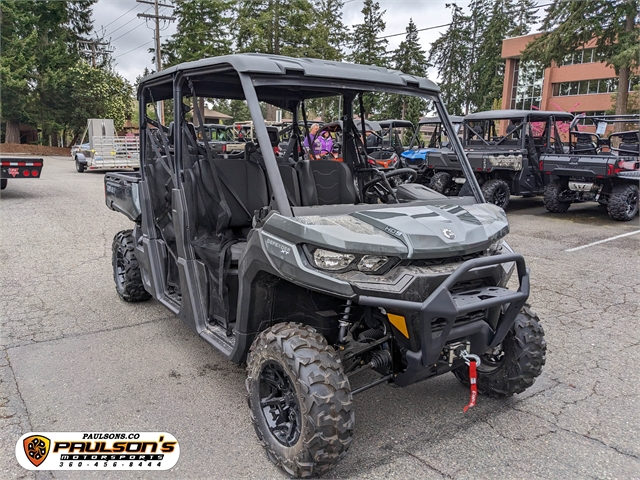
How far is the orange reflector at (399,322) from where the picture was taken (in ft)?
8.28

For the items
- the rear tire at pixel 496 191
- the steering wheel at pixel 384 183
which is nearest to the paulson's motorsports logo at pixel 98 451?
the steering wheel at pixel 384 183

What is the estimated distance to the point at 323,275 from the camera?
97.8 inches

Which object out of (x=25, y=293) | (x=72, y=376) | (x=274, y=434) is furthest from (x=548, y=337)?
(x=25, y=293)

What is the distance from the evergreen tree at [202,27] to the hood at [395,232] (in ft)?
103

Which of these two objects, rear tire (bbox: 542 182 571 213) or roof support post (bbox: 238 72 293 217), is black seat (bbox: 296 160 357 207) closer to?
roof support post (bbox: 238 72 293 217)

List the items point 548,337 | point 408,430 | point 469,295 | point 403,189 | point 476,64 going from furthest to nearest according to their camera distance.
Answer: point 476,64, point 548,337, point 403,189, point 408,430, point 469,295

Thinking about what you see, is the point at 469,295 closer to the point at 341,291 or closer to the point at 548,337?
the point at 341,291

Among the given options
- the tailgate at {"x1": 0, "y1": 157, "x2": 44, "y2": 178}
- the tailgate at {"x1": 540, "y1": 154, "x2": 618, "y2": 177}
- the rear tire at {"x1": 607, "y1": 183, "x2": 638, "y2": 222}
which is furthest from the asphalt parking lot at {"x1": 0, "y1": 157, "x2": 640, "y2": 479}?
the tailgate at {"x1": 0, "y1": 157, "x2": 44, "y2": 178}

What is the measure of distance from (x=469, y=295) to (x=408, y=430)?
1.00 meters

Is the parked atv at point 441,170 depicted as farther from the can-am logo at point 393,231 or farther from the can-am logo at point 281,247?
the can-am logo at point 281,247

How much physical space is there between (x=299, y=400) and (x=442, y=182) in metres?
10.5

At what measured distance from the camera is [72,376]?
147 inches

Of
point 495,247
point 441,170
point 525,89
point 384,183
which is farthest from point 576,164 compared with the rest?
point 525,89

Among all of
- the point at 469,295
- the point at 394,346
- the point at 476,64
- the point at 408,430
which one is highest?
the point at 476,64
